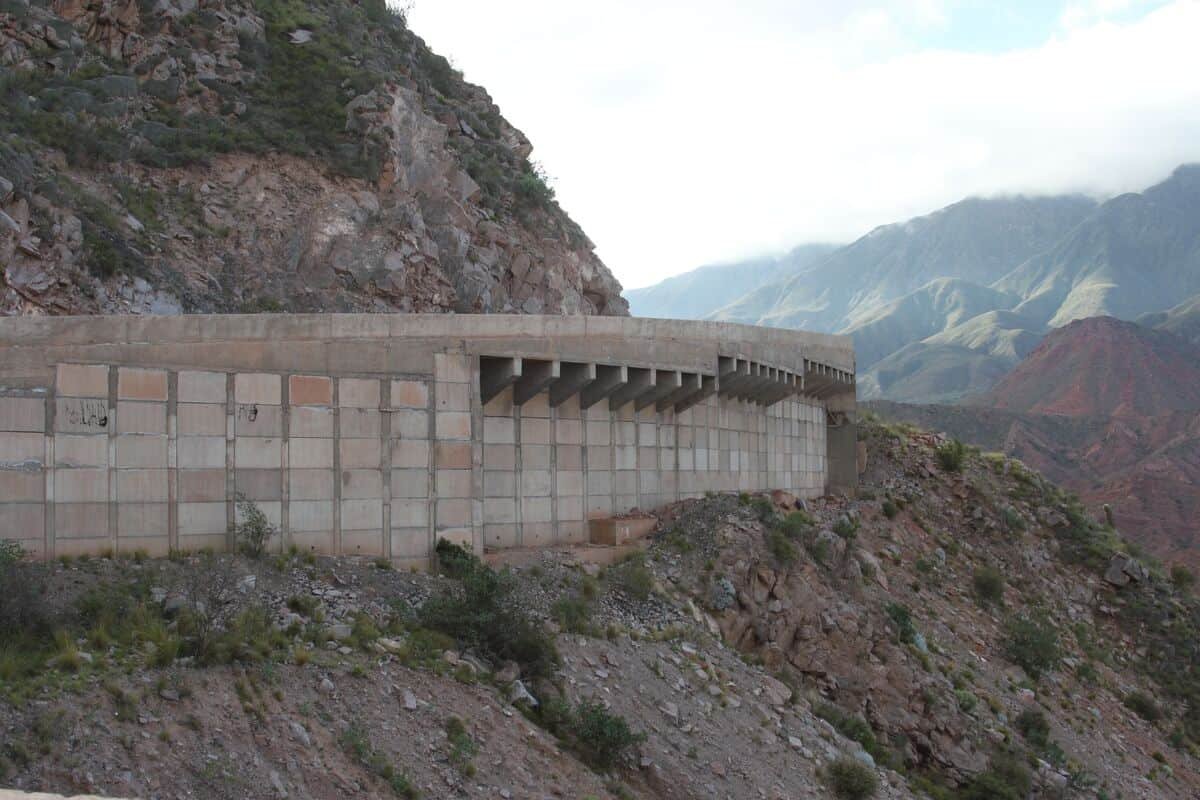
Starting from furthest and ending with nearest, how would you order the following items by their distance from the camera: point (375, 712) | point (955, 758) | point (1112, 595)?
point (1112, 595) < point (955, 758) < point (375, 712)

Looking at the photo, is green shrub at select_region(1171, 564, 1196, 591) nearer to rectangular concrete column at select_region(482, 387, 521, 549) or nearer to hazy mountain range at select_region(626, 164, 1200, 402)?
rectangular concrete column at select_region(482, 387, 521, 549)

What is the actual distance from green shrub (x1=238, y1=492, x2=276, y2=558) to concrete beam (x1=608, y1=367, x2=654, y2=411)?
28.8 feet

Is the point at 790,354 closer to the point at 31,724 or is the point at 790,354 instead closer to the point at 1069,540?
the point at 1069,540

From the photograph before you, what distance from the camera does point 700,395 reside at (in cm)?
2712

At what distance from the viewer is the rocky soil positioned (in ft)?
41.3

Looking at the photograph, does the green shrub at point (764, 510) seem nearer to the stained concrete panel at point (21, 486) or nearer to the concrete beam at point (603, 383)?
the concrete beam at point (603, 383)

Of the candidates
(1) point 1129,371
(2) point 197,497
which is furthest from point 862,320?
(2) point 197,497

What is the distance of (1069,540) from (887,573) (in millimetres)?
11276

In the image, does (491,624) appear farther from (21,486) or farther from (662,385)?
(662,385)

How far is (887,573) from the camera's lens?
30609 mm

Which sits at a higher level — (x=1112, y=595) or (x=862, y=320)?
(x=862, y=320)

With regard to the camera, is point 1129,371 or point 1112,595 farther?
point 1129,371

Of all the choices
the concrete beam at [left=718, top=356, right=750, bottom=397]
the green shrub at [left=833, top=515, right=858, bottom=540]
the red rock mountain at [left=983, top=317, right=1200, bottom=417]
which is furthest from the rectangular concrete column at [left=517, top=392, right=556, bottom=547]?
the red rock mountain at [left=983, top=317, right=1200, bottom=417]

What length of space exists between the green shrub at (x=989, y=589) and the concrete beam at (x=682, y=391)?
12.5 metres
